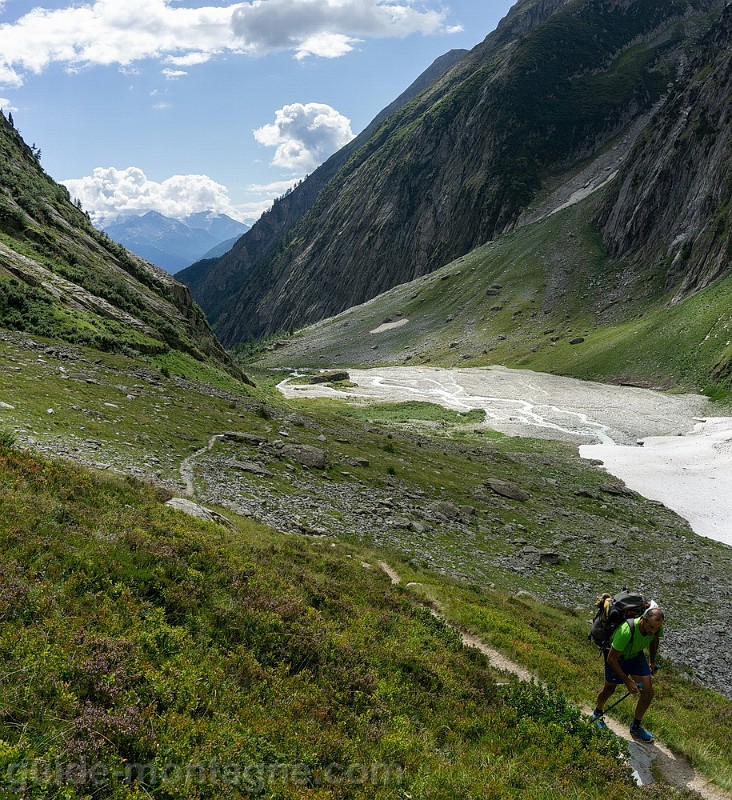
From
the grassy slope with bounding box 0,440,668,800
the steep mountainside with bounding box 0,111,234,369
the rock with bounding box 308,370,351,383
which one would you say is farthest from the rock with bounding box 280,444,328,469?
the rock with bounding box 308,370,351,383

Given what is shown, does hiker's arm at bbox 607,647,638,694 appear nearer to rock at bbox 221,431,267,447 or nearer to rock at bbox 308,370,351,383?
rock at bbox 221,431,267,447

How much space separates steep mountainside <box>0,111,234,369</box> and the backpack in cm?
3578

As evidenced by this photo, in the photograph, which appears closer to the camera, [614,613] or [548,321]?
[614,613]

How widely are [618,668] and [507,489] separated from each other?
926 inches

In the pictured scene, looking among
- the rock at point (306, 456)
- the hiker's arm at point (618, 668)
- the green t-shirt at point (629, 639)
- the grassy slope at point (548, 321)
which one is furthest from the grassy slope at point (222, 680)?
the grassy slope at point (548, 321)

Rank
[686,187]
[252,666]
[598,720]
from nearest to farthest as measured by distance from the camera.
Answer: [252,666] → [598,720] → [686,187]

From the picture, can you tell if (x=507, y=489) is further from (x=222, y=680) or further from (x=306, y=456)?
(x=222, y=680)

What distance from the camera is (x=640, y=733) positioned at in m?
10.7

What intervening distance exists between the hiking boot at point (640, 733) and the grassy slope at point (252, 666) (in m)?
0.92

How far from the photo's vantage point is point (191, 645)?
820 cm

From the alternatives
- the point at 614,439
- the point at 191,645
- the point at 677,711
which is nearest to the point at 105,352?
the point at 191,645

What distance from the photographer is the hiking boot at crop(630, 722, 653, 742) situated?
34.7 ft

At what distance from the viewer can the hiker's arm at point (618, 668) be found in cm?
1000

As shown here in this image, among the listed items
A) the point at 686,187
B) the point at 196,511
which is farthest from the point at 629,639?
the point at 686,187
